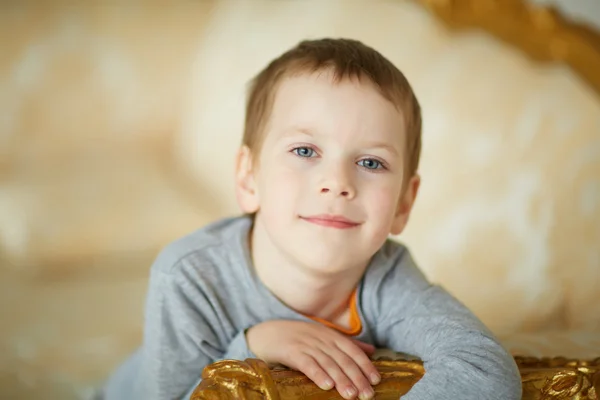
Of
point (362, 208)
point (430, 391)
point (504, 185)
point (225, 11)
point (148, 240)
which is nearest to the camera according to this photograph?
point (430, 391)

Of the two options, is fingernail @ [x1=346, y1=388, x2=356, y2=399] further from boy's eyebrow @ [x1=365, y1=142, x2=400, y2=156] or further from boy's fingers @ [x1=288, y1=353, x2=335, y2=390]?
A: boy's eyebrow @ [x1=365, y1=142, x2=400, y2=156]

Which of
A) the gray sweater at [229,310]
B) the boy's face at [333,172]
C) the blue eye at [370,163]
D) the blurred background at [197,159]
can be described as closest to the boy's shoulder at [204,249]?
the gray sweater at [229,310]

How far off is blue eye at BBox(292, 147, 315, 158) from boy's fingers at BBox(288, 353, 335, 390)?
0.87 feet

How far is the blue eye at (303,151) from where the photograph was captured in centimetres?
96

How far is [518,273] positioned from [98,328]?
977 millimetres

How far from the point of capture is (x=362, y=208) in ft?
3.09

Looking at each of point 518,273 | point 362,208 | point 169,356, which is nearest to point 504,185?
point 518,273

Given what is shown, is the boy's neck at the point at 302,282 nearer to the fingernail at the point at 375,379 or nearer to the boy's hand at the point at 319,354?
the boy's hand at the point at 319,354

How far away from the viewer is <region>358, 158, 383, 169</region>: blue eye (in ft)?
3.13

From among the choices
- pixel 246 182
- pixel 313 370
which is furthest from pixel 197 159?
pixel 313 370

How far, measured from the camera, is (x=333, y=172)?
0.92 metres

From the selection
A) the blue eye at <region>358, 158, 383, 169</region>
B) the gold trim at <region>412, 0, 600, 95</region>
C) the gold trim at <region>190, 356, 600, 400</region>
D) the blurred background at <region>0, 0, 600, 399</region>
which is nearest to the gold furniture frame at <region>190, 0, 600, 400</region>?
the gold trim at <region>190, 356, 600, 400</region>

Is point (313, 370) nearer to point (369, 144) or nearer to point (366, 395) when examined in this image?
point (366, 395)

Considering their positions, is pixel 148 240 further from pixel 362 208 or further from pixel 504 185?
pixel 362 208
